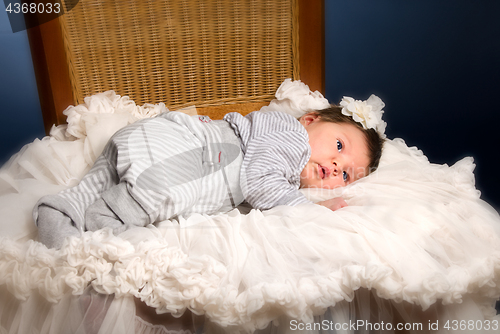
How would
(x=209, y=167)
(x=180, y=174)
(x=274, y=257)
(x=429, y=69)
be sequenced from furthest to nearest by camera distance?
(x=429, y=69) < (x=209, y=167) < (x=180, y=174) < (x=274, y=257)

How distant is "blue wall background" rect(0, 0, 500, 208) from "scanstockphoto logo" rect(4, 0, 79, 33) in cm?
15

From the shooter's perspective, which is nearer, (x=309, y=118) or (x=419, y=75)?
(x=309, y=118)

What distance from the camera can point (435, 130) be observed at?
164cm

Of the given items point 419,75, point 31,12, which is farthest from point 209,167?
point 419,75

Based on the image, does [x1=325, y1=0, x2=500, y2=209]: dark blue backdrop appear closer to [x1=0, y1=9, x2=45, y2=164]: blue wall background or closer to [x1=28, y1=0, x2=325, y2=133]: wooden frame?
[x1=28, y1=0, x2=325, y2=133]: wooden frame

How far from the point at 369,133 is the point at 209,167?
1.93ft

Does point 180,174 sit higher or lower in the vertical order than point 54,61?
lower

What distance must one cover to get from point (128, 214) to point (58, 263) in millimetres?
187

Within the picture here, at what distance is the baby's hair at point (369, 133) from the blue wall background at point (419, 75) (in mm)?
486

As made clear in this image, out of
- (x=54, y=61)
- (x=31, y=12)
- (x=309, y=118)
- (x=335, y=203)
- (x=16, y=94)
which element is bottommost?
(x=335, y=203)

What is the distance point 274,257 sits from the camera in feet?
2.31

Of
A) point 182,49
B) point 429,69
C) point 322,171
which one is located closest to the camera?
point 322,171

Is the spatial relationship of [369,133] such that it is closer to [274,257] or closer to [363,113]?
[363,113]

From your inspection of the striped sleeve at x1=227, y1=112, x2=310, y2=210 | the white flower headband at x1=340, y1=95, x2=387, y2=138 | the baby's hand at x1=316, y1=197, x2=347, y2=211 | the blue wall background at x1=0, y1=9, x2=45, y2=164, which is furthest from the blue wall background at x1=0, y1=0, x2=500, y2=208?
the baby's hand at x1=316, y1=197, x2=347, y2=211
